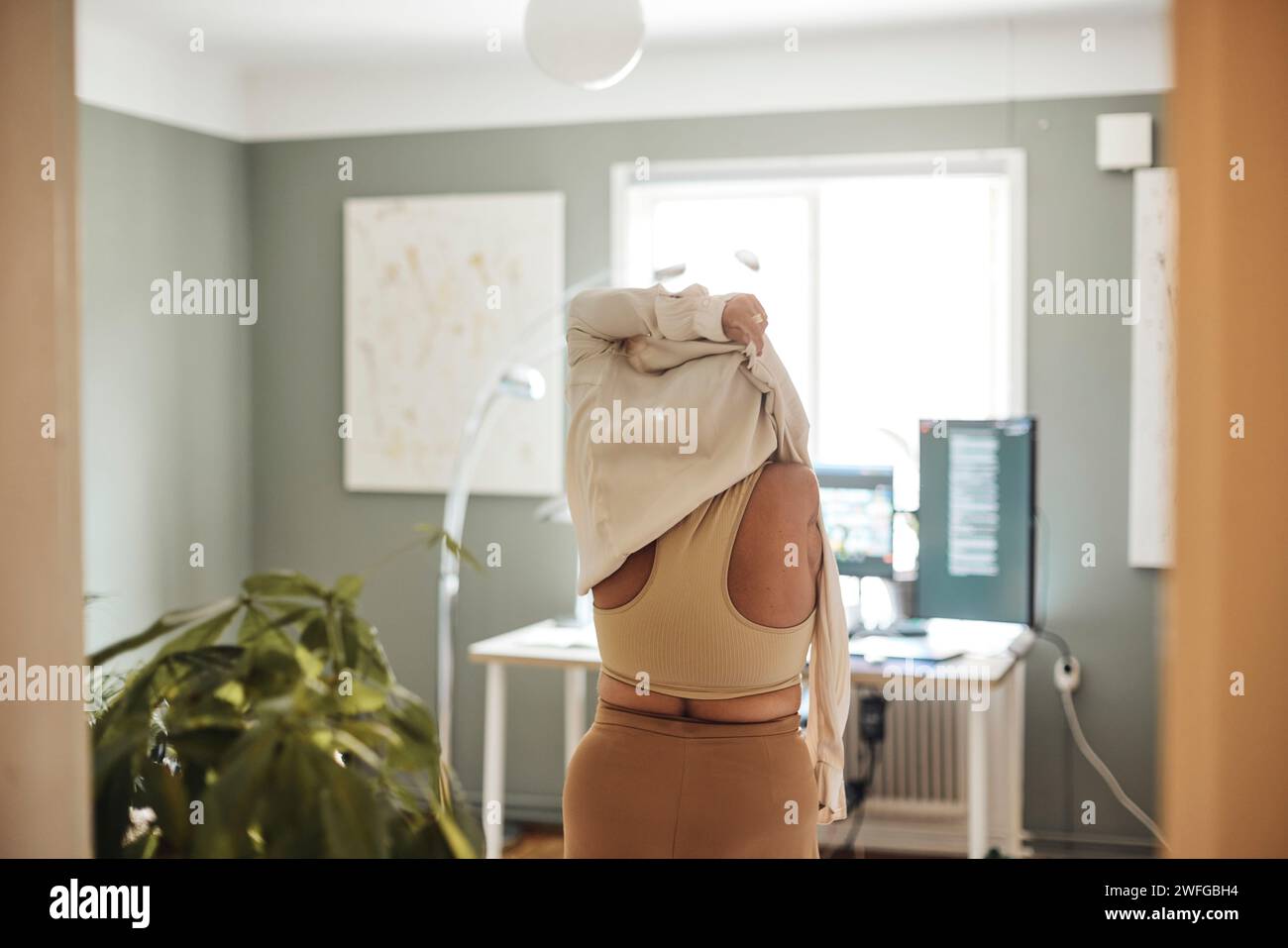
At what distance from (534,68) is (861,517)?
6.10ft

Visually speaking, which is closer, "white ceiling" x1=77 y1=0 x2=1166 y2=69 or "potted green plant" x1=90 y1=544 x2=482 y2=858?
"potted green plant" x1=90 y1=544 x2=482 y2=858

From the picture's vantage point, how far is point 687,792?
159 cm

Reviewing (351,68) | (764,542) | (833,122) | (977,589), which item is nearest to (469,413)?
(351,68)

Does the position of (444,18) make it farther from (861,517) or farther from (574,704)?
(574,704)

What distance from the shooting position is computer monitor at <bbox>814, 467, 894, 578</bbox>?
335 centimetres

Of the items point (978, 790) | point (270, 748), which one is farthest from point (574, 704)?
point (270, 748)

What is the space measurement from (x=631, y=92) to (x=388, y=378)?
1269 mm

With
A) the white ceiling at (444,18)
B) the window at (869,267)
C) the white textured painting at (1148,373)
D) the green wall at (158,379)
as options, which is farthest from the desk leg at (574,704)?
the white ceiling at (444,18)

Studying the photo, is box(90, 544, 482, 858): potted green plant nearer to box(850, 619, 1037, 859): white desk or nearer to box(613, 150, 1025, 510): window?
box(850, 619, 1037, 859): white desk

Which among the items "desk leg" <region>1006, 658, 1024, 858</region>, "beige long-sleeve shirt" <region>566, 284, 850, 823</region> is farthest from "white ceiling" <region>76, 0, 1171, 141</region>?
"beige long-sleeve shirt" <region>566, 284, 850, 823</region>

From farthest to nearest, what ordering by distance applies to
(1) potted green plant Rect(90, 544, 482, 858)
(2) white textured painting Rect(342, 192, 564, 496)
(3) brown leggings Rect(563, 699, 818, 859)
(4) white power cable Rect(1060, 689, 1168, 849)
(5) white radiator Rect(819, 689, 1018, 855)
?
1. (2) white textured painting Rect(342, 192, 564, 496)
2. (5) white radiator Rect(819, 689, 1018, 855)
3. (4) white power cable Rect(1060, 689, 1168, 849)
4. (3) brown leggings Rect(563, 699, 818, 859)
5. (1) potted green plant Rect(90, 544, 482, 858)

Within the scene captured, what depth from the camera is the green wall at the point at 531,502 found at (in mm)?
3592

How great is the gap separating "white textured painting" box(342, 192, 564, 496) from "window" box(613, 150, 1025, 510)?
13.2 inches
